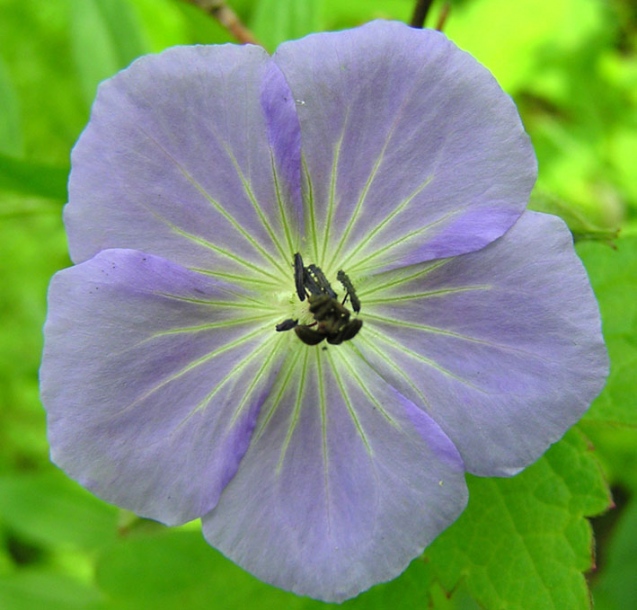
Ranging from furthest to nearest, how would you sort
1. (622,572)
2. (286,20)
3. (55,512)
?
(55,512) → (622,572) → (286,20)

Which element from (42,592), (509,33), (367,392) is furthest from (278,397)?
(509,33)

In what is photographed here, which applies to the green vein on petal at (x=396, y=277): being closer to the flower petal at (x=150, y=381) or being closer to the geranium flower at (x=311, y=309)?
the geranium flower at (x=311, y=309)

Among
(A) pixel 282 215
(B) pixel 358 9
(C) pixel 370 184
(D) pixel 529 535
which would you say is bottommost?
(D) pixel 529 535

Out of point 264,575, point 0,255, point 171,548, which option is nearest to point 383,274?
point 264,575

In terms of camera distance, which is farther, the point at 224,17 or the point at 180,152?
the point at 224,17

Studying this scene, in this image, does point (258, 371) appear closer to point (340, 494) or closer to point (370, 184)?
point (340, 494)

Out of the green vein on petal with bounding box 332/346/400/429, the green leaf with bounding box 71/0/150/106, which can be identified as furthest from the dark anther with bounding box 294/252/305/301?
the green leaf with bounding box 71/0/150/106

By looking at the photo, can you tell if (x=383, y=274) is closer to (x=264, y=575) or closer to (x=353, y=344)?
(x=353, y=344)

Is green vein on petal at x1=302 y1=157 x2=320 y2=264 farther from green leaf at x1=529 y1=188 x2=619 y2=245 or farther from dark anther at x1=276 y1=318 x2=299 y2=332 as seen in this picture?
green leaf at x1=529 y1=188 x2=619 y2=245
